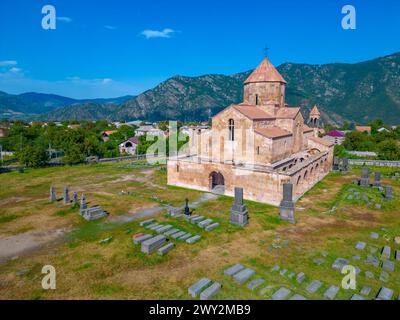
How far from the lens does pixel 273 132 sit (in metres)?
25.7

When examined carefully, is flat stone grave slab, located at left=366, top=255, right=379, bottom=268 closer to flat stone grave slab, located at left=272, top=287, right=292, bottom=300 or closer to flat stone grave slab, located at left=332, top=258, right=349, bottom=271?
flat stone grave slab, located at left=332, top=258, right=349, bottom=271

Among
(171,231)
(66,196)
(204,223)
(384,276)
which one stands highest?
(66,196)

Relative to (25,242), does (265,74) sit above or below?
above

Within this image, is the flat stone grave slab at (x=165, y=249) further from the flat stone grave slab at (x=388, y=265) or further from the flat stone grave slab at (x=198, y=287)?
the flat stone grave slab at (x=388, y=265)

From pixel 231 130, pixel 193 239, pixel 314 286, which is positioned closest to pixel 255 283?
pixel 314 286

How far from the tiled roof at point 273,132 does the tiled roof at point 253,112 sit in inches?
49.4

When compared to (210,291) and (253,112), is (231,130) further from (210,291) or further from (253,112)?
(210,291)

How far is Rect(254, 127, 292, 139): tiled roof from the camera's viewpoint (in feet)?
78.6

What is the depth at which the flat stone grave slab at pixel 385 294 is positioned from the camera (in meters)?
9.27

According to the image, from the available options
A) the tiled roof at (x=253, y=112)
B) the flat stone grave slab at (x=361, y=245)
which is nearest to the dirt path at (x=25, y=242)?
the flat stone grave slab at (x=361, y=245)

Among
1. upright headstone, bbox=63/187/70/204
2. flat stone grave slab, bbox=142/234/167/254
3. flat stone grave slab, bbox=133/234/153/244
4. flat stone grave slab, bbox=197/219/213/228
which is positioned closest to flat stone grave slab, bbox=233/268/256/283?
flat stone grave slab, bbox=142/234/167/254

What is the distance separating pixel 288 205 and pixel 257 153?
812 cm
